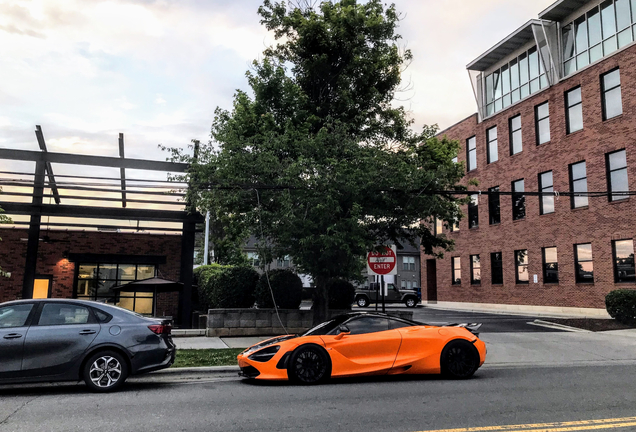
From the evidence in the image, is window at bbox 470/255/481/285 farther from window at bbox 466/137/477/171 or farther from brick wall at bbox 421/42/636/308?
window at bbox 466/137/477/171

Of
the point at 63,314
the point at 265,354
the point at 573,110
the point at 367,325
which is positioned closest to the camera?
the point at 63,314

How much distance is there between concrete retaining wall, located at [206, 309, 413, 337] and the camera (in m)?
15.0

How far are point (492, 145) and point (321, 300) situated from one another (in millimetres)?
22944

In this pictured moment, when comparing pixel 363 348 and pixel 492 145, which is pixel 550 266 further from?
pixel 363 348

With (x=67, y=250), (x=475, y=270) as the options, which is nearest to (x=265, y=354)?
(x=67, y=250)

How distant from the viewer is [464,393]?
25.4 ft

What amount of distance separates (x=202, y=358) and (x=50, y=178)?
10.4m

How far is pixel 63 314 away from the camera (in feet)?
26.1

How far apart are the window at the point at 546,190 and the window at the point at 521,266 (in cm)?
271

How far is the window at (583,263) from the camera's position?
25500 millimetres

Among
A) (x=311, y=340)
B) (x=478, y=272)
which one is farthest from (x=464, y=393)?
(x=478, y=272)

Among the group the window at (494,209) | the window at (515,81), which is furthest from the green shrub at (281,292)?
the window at (515,81)

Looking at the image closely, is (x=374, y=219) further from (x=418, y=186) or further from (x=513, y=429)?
(x=513, y=429)

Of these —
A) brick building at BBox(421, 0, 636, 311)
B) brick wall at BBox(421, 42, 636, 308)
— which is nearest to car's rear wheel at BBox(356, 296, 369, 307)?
brick building at BBox(421, 0, 636, 311)
